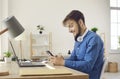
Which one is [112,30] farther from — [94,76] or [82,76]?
[82,76]

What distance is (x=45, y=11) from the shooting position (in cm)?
715

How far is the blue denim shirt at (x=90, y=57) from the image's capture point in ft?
6.20

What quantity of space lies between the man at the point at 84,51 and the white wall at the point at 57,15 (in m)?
4.95

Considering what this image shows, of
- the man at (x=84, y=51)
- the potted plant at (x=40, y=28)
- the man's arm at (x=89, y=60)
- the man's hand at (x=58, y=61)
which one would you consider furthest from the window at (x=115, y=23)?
the man's hand at (x=58, y=61)

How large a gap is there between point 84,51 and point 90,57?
138mm

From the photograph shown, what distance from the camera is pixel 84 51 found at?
2.03 meters

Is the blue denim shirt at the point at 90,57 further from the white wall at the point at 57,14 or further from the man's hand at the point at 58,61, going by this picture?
the white wall at the point at 57,14

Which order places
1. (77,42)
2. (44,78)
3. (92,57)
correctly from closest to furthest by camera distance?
(44,78) < (92,57) < (77,42)

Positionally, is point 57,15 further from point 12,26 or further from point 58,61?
point 12,26

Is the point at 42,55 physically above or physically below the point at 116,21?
below

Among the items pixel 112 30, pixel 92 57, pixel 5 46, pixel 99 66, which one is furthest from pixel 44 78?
pixel 112 30

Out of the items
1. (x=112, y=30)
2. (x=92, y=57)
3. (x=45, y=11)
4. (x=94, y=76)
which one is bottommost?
A: (x=94, y=76)

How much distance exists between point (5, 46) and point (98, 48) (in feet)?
16.7

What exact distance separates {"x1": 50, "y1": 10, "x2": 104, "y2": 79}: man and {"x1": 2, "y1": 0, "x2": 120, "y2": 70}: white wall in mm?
4953
